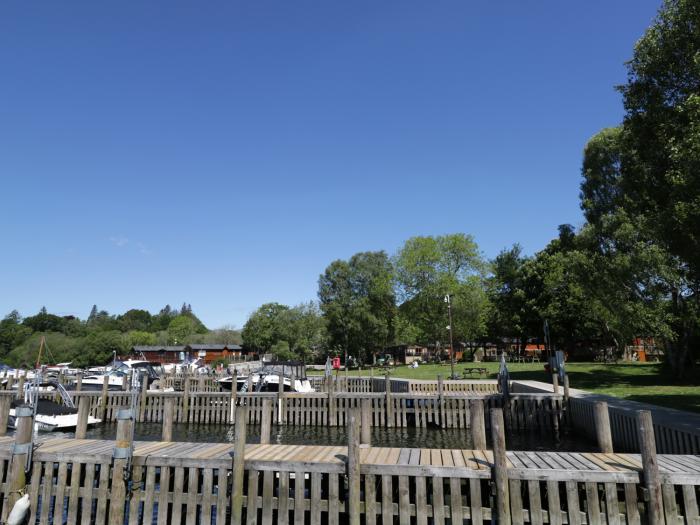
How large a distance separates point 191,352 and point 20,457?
100 metres

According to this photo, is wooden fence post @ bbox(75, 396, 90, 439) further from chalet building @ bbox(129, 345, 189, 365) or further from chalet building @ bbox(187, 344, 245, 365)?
chalet building @ bbox(187, 344, 245, 365)

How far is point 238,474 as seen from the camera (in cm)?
885

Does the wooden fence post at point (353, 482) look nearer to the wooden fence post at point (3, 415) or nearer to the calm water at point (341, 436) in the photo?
the wooden fence post at point (3, 415)

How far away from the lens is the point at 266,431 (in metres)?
11.0

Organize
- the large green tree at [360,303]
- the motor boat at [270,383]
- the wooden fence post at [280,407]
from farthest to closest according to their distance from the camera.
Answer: the large green tree at [360,303], the motor boat at [270,383], the wooden fence post at [280,407]

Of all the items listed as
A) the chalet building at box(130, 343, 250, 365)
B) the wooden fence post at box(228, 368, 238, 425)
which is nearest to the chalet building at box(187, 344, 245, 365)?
the chalet building at box(130, 343, 250, 365)

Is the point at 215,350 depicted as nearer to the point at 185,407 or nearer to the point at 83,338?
the point at 83,338

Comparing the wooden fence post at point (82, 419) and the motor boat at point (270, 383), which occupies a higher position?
the wooden fence post at point (82, 419)

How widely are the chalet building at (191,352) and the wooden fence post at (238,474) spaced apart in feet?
295

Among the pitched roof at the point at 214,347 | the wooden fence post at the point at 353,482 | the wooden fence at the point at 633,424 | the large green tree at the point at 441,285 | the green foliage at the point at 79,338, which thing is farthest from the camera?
the pitched roof at the point at 214,347

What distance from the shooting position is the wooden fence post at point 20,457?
30.6ft

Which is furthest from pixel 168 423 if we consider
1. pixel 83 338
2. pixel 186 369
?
pixel 83 338

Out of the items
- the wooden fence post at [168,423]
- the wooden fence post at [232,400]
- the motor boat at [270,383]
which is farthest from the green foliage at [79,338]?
the wooden fence post at [168,423]

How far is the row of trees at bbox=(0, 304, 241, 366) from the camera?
271 ft
